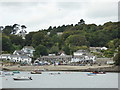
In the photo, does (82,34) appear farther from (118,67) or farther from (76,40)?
(118,67)

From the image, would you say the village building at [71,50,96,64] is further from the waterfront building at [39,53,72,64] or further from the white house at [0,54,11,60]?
the white house at [0,54,11,60]

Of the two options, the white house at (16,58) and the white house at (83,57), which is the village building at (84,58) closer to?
the white house at (83,57)

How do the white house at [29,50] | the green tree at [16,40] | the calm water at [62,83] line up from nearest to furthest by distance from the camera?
the calm water at [62,83]
the white house at [29,50]
the green tree at [16,40]

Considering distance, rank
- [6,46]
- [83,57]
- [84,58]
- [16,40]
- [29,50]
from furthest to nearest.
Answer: [16,40]
[29,50]
[6,46]
[84,58]
[83,57]

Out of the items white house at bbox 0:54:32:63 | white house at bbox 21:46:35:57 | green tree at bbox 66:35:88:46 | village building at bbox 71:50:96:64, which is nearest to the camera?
white house at bbox 0:54:32:63

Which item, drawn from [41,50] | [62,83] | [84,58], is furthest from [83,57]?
[62,83]

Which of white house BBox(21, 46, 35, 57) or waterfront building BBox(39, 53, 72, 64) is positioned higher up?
white house BBox(21, 46, 35, 57)

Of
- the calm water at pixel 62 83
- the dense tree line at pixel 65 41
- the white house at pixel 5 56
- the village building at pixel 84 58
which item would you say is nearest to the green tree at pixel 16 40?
the dense tree line at pixel 65 41

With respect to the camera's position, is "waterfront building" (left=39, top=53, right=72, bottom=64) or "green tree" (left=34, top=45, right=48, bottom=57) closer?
"waterfront building" (left=39, top=53, right=72, bottom=64)

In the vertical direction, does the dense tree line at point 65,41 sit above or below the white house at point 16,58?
above

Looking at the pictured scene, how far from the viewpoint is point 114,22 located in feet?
470

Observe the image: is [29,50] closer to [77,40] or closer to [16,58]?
[16,58]

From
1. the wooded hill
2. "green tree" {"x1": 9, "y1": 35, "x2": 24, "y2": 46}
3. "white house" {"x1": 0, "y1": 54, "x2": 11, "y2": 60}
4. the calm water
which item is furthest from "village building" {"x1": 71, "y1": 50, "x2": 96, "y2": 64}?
the calm water

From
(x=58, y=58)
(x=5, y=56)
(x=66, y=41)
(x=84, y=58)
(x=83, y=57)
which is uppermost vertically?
(x=66, y=41)
